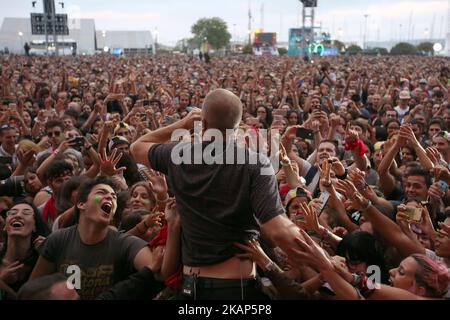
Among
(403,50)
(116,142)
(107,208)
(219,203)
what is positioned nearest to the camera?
(219,203)

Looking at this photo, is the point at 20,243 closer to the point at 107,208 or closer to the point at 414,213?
the point at 107,208

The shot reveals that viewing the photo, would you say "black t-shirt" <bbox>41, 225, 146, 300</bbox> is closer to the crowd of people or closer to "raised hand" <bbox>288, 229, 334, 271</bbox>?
the crowd of people

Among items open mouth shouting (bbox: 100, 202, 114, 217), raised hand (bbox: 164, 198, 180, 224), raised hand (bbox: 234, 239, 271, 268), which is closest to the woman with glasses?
open mouth shouting (bbox: 100, 202, 114, 217)

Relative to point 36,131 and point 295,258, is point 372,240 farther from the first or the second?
point 36,131

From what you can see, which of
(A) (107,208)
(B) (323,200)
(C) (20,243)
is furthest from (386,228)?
(C) (20,243)

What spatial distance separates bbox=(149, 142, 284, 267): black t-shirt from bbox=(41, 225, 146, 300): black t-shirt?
1.91ft

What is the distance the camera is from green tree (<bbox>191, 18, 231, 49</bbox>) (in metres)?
109

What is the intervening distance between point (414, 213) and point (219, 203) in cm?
173

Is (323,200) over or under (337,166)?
under

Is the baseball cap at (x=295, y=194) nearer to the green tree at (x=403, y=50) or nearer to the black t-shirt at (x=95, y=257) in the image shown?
the black t-shirt at (x=95, y=257)

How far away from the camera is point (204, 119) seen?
8.49 feet

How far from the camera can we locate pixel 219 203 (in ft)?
8.18

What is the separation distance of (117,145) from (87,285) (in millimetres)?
3286

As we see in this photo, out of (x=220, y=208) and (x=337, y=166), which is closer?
(x=220, y=208)
